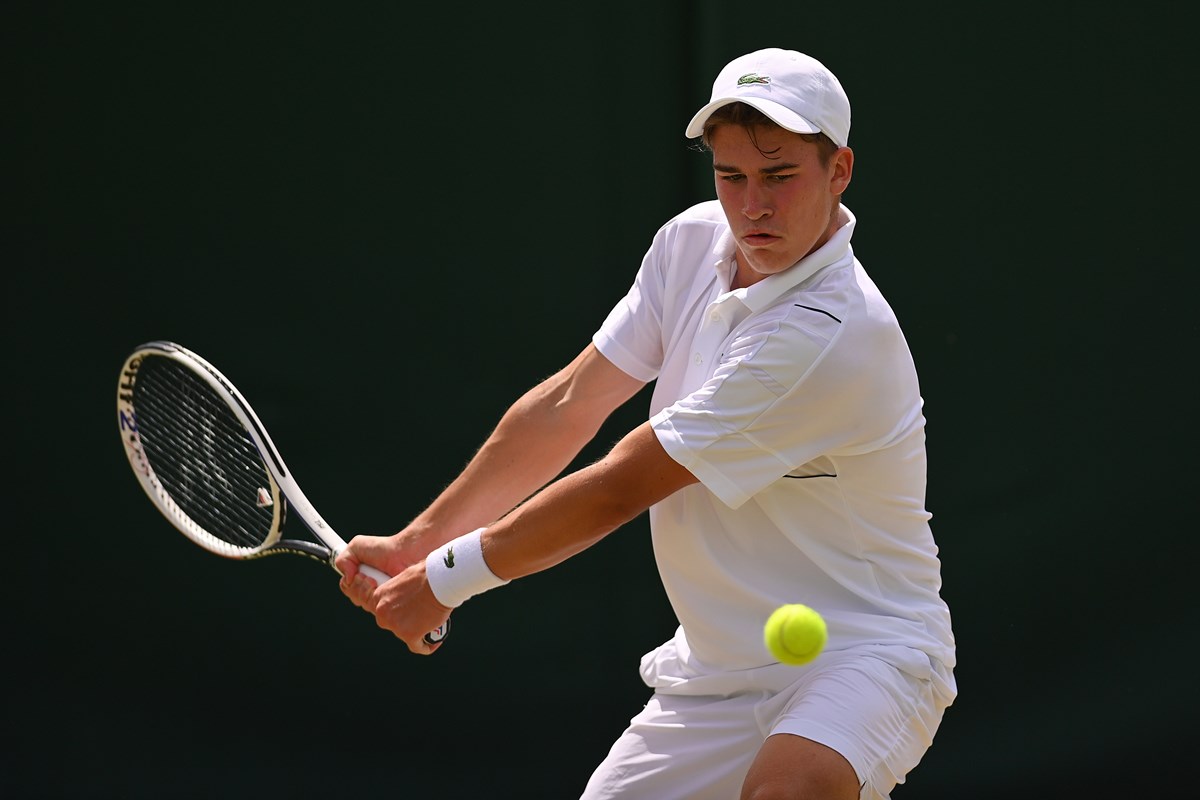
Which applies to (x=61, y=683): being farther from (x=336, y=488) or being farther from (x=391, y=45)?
(x=391, y=45)

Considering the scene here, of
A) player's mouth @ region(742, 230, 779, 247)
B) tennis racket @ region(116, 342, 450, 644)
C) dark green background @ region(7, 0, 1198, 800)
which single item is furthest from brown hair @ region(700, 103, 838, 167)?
dark green background @ region(7, 0, 1198, 800)

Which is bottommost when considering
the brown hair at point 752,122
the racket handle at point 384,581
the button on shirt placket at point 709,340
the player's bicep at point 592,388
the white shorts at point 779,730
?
the white shorts at point 779,730

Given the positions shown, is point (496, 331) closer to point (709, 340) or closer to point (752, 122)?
point (709, 340)

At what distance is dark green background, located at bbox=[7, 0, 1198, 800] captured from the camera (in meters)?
3.98

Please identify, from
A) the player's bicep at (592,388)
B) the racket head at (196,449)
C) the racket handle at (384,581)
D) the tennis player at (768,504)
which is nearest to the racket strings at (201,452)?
the racket head at (196,449)

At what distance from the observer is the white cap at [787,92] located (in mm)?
2613

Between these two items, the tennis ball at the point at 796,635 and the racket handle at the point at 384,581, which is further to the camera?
the racket handle at the point at 384,581

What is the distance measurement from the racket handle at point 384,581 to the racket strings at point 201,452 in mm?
370

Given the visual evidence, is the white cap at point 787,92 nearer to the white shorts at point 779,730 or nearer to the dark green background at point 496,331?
the white shorts at point 779,730

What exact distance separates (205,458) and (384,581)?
688 millimetres

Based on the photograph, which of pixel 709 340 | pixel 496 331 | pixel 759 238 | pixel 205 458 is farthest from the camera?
pixel 496 331

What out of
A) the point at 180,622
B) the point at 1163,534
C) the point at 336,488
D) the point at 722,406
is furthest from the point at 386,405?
the point at 1163,534

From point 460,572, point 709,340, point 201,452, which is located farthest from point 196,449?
point 709,340

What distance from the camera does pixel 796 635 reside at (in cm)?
238
